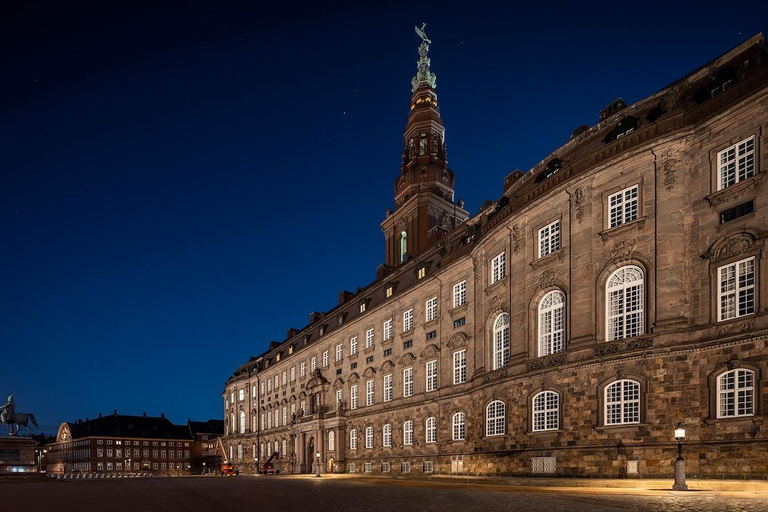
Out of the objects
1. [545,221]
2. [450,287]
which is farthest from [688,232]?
[450,287]

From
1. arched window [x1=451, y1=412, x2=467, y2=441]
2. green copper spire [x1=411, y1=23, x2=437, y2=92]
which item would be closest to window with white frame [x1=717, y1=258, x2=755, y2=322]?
arched window [x1=451, y1=412, x2=467, y2=441]

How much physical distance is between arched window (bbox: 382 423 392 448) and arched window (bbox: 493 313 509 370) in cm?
1788

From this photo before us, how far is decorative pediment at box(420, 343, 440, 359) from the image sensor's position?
44.2m

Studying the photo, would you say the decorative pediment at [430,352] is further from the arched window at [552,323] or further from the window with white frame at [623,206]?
the window with white frame at [623,206]

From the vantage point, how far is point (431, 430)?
43750 mm

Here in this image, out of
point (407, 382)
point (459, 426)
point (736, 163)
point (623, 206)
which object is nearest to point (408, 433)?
point (407, 382)

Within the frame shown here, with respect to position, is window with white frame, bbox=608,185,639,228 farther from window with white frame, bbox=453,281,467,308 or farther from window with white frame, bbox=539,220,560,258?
window with white frame, bbox=453,281,467,308

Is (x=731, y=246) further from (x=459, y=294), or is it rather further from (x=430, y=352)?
(x=430, y=352)

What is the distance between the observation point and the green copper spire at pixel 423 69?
306 feet

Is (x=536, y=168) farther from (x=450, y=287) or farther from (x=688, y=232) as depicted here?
(x=688, y=232)

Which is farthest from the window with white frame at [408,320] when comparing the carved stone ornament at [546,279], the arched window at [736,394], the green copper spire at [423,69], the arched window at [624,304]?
the green copper spire at [423,69]

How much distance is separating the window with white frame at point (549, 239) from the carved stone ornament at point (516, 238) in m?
1.55

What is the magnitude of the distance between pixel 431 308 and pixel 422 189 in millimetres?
40118

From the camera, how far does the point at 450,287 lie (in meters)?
43.3
